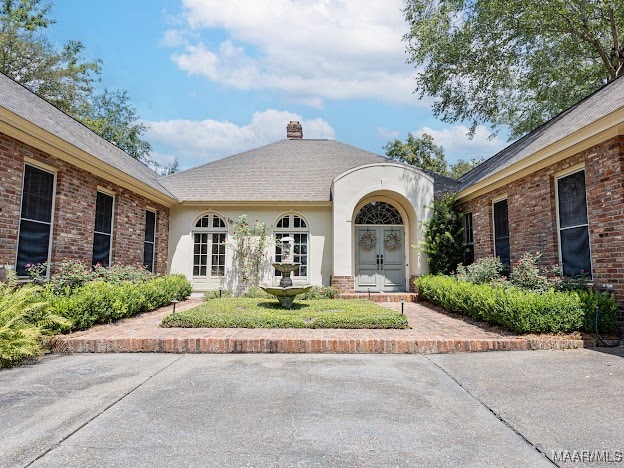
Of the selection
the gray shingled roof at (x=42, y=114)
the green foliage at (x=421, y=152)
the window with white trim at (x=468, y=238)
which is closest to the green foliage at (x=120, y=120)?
the gray shingled roof at (x=42, y=114)

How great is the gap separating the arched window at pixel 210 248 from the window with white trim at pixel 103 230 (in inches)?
132

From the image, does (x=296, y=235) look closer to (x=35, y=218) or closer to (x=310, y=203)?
(x=310, y=203)

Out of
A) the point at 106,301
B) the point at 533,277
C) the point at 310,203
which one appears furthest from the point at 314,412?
the point at 310,203

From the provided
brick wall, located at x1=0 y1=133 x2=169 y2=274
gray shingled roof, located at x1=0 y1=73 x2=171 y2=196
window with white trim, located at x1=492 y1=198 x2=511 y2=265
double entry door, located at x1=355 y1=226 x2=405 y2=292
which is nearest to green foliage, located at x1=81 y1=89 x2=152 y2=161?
gray shingled roof, located at x1=0 y1=73 x2=171 y2=196

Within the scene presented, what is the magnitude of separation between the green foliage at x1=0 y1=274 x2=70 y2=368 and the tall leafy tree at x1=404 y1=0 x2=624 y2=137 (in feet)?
45.8

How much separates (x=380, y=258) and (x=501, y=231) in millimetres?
4085

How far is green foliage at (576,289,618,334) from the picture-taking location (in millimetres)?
5582

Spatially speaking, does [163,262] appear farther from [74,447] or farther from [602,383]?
[602,383]

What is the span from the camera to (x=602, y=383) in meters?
3.84

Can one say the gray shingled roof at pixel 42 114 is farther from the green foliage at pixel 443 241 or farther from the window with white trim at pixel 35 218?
the green foliage at pixel 443 241

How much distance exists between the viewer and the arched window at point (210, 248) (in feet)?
40.5

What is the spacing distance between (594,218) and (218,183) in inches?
439

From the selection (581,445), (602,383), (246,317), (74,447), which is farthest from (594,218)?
(74,447)

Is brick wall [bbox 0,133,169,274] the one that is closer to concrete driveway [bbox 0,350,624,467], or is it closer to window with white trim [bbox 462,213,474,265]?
concrete driveway [bbox 0,350,624,467]
